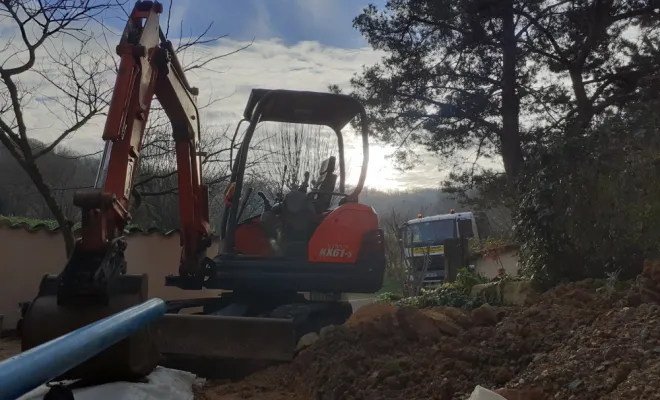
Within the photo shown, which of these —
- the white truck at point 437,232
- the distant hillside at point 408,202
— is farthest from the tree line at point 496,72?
the distant hillside at point 408,202

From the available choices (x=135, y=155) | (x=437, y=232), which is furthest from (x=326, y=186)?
(x=437, y=232)

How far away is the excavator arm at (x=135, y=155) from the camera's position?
405cm

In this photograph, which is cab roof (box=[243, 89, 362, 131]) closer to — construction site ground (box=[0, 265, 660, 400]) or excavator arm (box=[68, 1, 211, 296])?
excavator arm (box=[68, 1, 211, 296])

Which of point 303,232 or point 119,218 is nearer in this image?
point 119,218

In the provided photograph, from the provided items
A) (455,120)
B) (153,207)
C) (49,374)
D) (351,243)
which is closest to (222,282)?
(351,243)

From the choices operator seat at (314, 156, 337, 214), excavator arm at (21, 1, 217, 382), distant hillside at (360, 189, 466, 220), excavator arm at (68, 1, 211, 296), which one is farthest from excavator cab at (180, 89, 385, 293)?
distant hillside at (360, 189, 466, 220)

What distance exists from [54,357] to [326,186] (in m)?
6.05

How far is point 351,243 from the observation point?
6648 millimetres

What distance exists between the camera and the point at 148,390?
3.93 m

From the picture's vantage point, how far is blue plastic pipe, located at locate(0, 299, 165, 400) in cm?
125

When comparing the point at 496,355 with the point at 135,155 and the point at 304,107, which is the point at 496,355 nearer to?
the point at 135,155

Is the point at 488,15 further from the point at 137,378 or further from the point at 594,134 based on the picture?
the point at 137,378

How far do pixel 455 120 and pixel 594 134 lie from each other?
9149 millimetres

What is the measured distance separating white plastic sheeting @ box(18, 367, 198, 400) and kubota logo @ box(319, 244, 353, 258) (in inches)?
82.7
